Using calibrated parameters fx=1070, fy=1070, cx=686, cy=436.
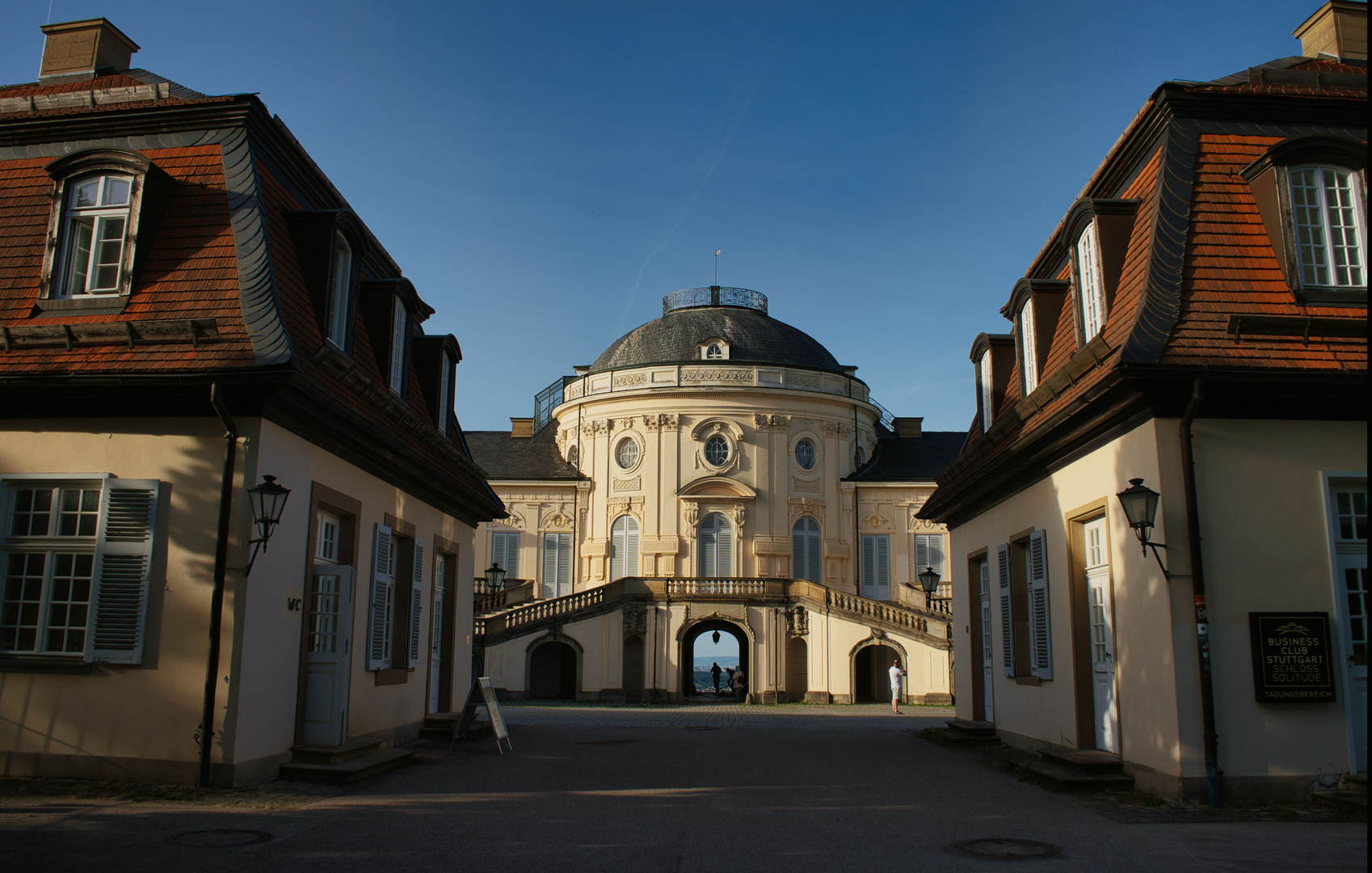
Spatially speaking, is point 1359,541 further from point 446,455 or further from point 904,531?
point 904,531

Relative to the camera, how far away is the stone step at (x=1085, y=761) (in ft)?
37.7

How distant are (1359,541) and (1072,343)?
14.1 ft

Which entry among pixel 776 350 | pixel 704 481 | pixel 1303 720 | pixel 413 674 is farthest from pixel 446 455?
pixel 776 350

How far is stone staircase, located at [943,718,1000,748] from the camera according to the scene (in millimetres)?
17000

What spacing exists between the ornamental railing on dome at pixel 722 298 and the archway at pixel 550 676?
56.8 feet

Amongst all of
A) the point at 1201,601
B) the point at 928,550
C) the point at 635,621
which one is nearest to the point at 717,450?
the point at 635,621

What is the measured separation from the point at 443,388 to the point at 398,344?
252cm

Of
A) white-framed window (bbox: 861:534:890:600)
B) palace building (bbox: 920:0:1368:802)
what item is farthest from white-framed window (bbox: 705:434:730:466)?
palace building (bbox: 920:0:1368:802)

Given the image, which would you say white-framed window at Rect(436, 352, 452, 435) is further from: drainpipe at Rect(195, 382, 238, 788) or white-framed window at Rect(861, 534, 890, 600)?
white-framed window at Rect(861, 534, 890, 600)

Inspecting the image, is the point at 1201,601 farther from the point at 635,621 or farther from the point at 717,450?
the point at 717,450

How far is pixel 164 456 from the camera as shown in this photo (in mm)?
10969

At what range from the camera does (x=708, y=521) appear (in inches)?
1672

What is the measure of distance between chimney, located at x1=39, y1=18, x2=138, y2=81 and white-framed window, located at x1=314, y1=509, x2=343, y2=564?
7784 millimetres

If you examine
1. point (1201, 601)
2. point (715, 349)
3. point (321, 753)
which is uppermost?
point (715, 349)
